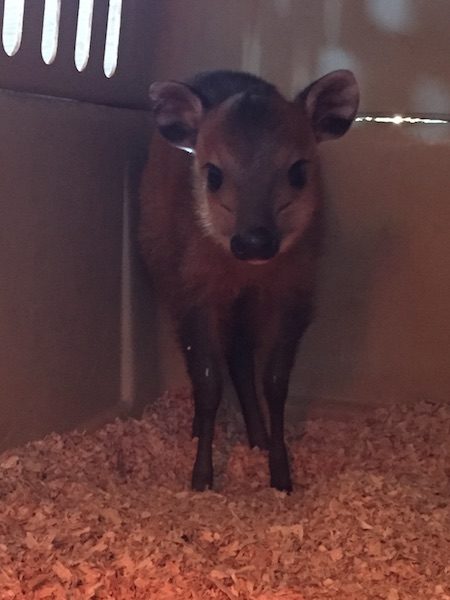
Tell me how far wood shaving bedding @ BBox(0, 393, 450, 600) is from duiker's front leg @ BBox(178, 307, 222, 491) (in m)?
0.13

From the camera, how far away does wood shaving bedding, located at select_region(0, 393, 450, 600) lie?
173 cm

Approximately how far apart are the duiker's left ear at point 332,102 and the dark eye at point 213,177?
30cm

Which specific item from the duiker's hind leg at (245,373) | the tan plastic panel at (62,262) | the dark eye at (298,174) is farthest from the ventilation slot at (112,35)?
the duiker's hind leg at (245,373)

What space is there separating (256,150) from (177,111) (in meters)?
0.30

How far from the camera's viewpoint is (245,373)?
8.96 ft

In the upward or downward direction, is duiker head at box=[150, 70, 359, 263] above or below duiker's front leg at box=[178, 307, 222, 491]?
above

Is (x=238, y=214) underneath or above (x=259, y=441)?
above

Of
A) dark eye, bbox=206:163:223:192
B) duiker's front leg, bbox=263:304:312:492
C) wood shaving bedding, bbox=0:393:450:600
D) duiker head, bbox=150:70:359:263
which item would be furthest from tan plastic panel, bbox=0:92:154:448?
duiker's front leg, bbox=263:304:312:492

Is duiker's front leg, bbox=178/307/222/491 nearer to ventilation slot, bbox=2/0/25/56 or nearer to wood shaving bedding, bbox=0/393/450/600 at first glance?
wood shaving bedding, bbox=0/393/450/600

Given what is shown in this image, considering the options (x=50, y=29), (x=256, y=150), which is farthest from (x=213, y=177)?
(x=50, y=29)

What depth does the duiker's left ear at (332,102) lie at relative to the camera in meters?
2.33

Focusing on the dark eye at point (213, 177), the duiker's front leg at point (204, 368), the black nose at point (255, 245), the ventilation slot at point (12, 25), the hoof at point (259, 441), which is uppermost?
the ventilation slot at point (12, 25)

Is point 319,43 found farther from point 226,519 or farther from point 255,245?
point 226,519

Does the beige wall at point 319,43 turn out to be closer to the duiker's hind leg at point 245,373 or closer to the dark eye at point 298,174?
the dark eye at point 298,174
